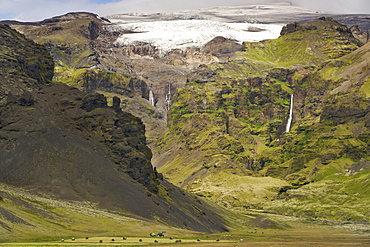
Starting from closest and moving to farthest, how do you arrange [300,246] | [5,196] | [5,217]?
[5,217] < [300,246] < [5,196]

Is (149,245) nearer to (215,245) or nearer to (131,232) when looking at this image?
(215,245)

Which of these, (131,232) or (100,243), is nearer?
(100,243)

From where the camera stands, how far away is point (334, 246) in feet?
618

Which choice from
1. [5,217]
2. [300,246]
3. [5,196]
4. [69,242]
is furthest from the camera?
[5,196]

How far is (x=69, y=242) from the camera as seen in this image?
15062 centimetres

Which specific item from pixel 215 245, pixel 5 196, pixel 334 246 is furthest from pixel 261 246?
pixel 5 196

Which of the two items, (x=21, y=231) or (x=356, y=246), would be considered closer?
(x=21, y=231)

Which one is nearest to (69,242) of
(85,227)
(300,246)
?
(85,227)

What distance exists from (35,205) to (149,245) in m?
52.6

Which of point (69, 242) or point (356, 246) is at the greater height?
point (69, 242)

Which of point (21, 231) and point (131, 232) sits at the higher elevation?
point (21, 231)

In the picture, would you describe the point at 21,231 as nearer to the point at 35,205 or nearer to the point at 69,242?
the point at 69,242

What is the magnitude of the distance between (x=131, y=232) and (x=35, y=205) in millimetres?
29961

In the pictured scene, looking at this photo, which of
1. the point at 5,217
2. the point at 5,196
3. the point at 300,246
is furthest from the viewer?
the point at 5,196
